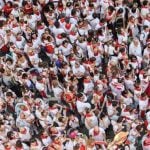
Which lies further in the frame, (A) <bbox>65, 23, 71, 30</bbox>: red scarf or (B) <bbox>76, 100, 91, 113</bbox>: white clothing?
(A) <bbox>65, 23, 71, 30</bbox>: red scarf

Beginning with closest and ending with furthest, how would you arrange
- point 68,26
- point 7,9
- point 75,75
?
point 75,75 → point 68,26 → point 7,9

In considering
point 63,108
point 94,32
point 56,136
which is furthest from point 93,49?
point 56,136

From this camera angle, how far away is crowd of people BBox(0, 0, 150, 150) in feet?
47.4

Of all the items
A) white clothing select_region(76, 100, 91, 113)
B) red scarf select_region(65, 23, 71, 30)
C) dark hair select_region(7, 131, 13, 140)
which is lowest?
dark hair select_region(7, 131, 13, 140)

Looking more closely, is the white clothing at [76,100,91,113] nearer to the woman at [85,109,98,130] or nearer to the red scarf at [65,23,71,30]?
the woman at [85,109,98,130]

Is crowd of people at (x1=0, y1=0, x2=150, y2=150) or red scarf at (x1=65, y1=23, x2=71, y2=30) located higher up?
red scarf at (x1=65, y1=23, x2=71, y2=30)

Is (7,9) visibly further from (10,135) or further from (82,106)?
(10,135)

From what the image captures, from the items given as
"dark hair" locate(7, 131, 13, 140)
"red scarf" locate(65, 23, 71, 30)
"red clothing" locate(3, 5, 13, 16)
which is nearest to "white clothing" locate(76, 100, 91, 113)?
"dark hair" locate(7, 131, 13, 140)

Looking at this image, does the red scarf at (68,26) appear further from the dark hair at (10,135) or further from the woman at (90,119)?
the dark hair at (10,135)

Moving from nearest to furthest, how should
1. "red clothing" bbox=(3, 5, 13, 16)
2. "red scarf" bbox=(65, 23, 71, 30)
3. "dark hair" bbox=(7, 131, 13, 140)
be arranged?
"dark hair" bbox=(7, 131, 13, 140) < "red scarf" bbox=(65, 23, 71, 30) < "red clothing" bbox=(3, 5, 13, 16)

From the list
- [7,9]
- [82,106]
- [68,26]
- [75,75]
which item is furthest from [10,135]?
[7,9]

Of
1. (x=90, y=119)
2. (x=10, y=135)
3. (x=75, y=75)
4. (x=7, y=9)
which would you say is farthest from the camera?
(x=7, y=9)

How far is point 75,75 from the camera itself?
52.6 feet

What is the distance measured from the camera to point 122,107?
1469 centimetres
